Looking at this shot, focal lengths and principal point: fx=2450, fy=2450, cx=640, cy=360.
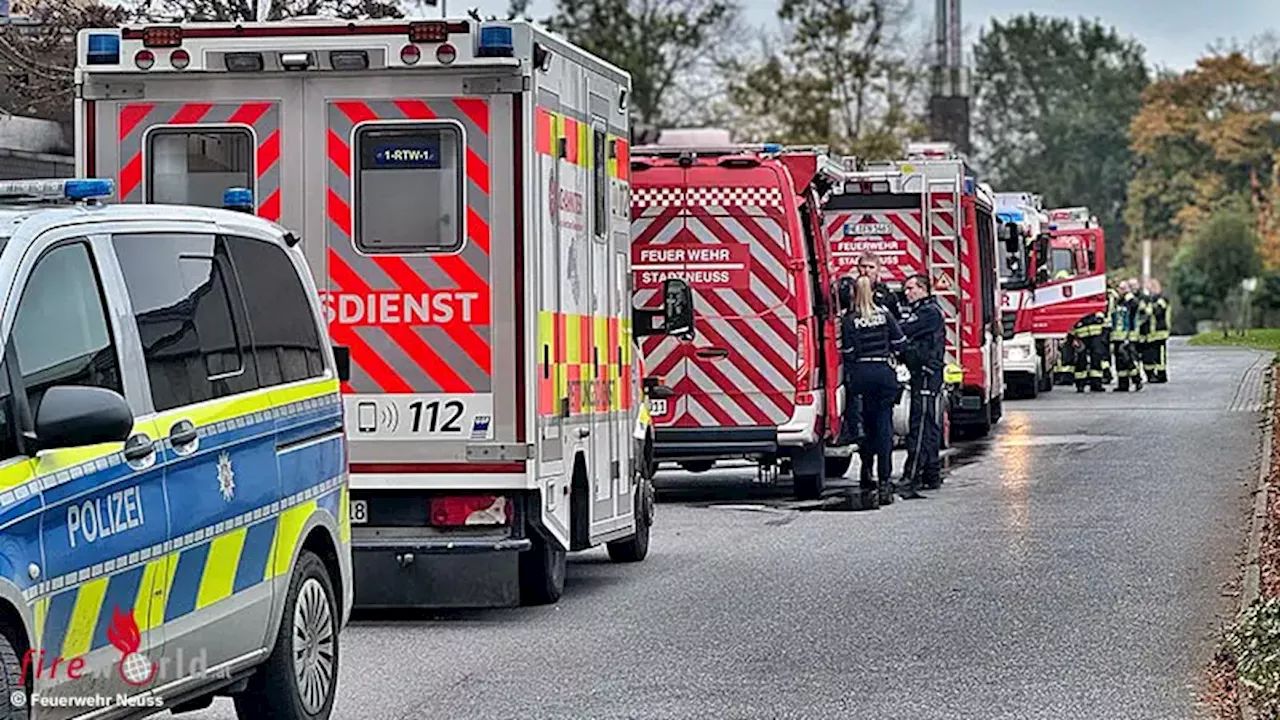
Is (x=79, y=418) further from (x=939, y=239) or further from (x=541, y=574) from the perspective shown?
(x=939, y=239)

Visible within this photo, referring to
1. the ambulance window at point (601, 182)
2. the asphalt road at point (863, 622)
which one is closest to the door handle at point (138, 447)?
the asphalt road at point (863, 622)

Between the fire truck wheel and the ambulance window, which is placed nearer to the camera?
the fire truck wheel

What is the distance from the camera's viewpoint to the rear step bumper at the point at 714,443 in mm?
19062

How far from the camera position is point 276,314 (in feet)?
29.3

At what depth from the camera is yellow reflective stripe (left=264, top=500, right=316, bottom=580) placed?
8.45 m

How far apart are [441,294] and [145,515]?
5.07 metres

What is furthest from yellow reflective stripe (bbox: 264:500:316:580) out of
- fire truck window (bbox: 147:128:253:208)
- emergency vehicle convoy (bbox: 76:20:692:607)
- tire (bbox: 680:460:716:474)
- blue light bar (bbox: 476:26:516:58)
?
tire (bbox: 680:460:716:474)

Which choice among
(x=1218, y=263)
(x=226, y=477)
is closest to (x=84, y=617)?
(x=226, y=477)

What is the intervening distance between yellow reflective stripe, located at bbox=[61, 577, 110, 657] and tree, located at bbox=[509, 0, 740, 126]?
62.0 m

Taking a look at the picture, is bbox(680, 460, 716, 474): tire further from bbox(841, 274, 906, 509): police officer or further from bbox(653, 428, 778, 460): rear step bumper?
bbox(841, 274, 906, 509): police officer

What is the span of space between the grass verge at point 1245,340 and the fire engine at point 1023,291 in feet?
63.5

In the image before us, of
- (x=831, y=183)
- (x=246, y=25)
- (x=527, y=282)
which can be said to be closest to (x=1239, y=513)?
(x=831, y=183)

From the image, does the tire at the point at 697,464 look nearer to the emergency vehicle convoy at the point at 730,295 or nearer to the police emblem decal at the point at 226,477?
the emergency vehicle convoy at the point at 730,295

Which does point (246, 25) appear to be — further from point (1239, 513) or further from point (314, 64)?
point (1239, 513)
